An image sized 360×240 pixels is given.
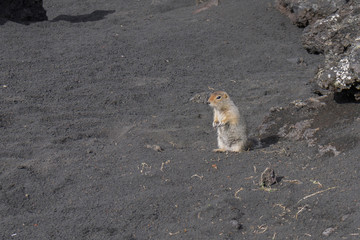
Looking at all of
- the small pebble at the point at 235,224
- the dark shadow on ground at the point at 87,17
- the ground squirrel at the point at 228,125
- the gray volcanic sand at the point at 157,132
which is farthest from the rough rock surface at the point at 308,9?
the small pebble at the point at 235,224

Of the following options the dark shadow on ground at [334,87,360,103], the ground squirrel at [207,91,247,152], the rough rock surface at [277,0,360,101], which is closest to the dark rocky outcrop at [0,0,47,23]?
the rough rock surface at [277,0,360,101]

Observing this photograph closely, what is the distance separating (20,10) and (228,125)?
6.56 meters

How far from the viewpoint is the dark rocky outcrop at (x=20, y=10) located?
10.7 metres

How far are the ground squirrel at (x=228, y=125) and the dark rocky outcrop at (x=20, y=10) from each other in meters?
6.16

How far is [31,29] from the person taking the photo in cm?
1048

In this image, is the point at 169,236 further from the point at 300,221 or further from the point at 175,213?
the point at 300,221

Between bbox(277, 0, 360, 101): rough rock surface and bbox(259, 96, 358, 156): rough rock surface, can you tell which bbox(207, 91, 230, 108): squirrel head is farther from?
bbox(277, 0, 360, 101): rough rock surface

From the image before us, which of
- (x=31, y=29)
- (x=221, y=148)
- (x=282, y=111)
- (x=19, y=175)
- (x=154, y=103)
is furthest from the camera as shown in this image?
(x=31, y=29)

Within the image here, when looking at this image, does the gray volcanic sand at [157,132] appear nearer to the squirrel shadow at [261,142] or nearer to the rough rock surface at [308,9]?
the squirrel shadow at [261,142]

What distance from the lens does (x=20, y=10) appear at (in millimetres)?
10758

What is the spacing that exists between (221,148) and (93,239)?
2.30 metres

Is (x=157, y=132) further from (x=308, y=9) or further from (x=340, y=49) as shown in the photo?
(x=308, y=9)

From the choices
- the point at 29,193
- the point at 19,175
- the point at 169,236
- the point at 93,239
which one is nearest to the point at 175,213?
the point at 169,236

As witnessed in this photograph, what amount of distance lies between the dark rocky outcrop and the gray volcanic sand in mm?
330
